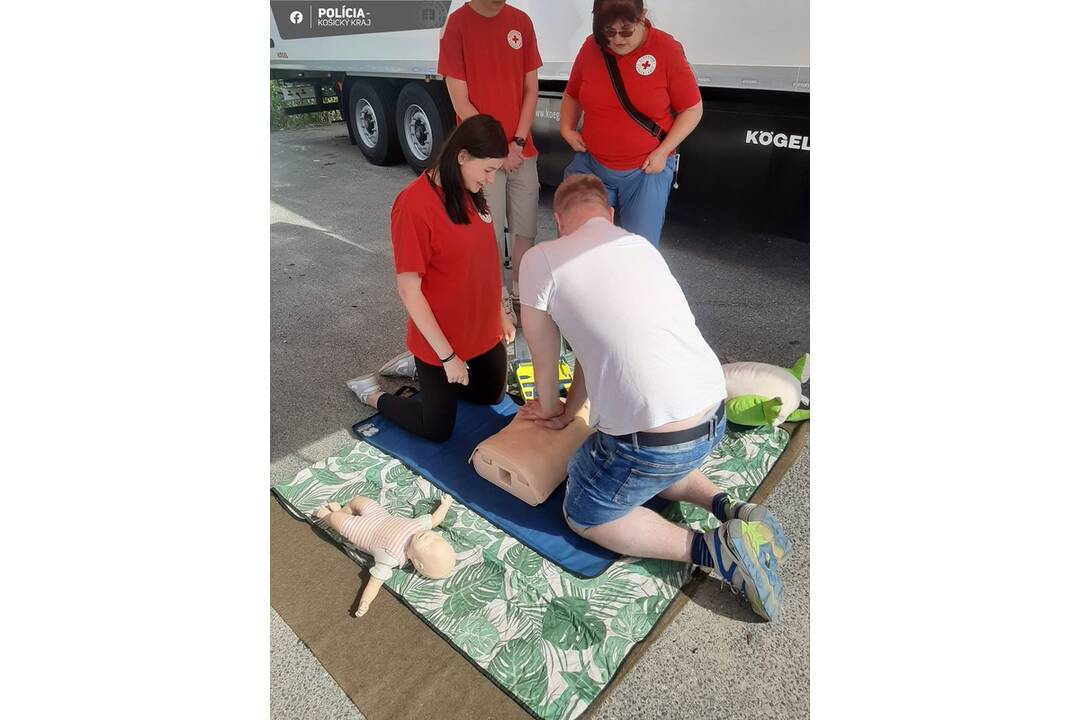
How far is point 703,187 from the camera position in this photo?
4359 mm

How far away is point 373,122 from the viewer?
7.09 metres

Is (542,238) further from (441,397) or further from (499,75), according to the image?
(441,397)

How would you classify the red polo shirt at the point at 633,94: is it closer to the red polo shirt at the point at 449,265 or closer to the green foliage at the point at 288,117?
the red polo shirt at the point at 449,265

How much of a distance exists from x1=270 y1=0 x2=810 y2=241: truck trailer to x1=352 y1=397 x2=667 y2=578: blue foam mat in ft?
7.72

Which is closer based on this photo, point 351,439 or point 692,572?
point 692,572

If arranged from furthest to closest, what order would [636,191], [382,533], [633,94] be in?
1. [636,191]
2. [633,94]
3. [382,533]

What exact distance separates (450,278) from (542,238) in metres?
2.80

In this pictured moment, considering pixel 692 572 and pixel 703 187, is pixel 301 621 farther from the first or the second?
pixel 703 187

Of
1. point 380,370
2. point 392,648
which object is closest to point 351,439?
point 380,370

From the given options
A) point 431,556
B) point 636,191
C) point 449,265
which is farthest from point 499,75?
point 431,556

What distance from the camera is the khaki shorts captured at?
11.4 ft

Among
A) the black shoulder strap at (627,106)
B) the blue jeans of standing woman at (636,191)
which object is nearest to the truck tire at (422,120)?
the blue jeans of standing woman at (636,191)

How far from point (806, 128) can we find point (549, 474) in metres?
2.79

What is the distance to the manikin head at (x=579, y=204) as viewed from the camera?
1.84 meters
